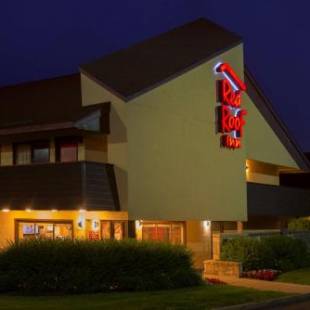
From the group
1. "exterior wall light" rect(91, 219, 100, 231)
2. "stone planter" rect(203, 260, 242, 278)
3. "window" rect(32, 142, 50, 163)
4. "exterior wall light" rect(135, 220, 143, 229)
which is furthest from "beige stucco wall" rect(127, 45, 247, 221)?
"window" rect(32, 142, 50, 163)

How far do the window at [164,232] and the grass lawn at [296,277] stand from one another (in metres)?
4.97

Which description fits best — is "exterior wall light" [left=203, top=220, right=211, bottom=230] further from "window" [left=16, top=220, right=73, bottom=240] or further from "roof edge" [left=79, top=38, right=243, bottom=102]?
"roof edge" [left=79, top=38, right=243, bottom=102]

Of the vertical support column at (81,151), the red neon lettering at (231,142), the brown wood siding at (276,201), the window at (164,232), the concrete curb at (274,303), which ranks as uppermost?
the red neon lettering at (231,142)

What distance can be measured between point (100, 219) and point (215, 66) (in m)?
9.17

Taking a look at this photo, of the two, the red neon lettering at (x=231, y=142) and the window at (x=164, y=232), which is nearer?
the window at (x=164, y=232)

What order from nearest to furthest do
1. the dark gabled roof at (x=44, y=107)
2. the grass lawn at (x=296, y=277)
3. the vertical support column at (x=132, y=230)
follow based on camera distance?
1. the grass lawn at (x=296, y=277)
2. the dark gabled roof at (x=44, y=107)
3. the vertical support column at (x=132, y=230)

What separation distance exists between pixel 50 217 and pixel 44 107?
4390 mm

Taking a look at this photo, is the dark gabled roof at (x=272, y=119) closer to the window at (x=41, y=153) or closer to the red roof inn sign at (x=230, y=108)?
the red roof inn sign at (x=230, y=108)

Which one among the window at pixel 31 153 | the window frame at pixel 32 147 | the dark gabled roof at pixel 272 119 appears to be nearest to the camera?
the window frame at pixel 32 147

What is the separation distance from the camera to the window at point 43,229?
27.0 metres

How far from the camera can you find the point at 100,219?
85.7ft

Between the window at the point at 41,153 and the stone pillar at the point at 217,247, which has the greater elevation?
the window at the point at 41,153

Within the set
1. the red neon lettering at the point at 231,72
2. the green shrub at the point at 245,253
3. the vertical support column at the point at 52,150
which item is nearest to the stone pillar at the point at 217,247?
the green shrub at the point at 245,253

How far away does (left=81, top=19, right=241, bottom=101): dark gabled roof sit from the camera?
85.9ft
